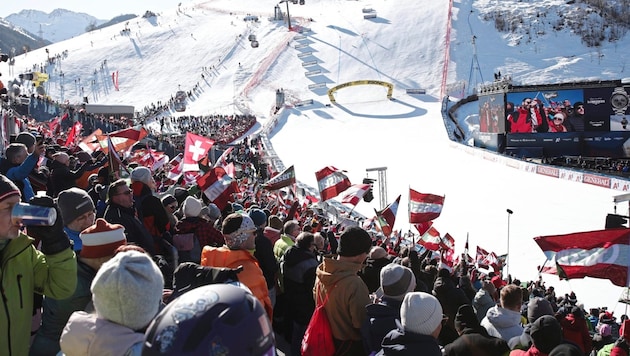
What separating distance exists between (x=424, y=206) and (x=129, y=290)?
10.3 meters

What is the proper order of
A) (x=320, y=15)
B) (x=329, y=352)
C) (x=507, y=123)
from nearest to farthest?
(x=329, y=352), (x=507, y=123), (x=320, y=15)

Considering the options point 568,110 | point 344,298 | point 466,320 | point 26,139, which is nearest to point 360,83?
point 568,110

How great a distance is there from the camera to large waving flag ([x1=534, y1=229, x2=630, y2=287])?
6.64 metres

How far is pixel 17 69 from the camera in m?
79.8

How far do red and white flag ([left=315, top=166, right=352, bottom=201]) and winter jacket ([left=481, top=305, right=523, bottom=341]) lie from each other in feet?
31.8

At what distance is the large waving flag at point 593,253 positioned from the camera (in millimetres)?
6645

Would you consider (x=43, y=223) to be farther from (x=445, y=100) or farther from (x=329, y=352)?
(x=445, y=100)

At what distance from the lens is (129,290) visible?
7.63ft

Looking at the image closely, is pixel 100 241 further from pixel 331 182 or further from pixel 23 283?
pixel 331 182

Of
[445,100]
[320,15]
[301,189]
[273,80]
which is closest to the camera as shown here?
[301,189]

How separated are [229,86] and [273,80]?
4647 millimetres

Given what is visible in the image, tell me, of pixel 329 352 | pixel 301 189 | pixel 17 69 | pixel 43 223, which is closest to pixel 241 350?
pixel 43 223

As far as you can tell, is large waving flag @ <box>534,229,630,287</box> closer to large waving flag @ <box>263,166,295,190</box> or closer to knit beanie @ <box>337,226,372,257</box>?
knit beanie @ <box>337,226,372,257</box>

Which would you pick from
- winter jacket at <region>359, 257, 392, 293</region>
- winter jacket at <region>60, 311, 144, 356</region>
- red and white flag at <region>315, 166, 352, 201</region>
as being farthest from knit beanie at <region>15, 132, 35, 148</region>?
red and white flag at <region>315, 166, 352, 201</region>
